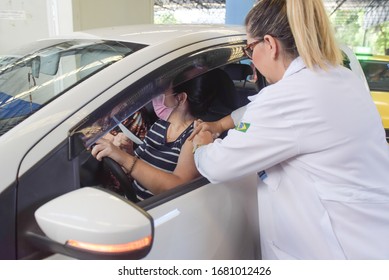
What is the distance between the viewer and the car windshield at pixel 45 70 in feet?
3.76

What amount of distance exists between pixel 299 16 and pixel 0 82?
115cm

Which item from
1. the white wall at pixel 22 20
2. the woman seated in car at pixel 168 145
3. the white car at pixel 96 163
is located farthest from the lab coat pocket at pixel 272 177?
the white wall at pixel 22 20

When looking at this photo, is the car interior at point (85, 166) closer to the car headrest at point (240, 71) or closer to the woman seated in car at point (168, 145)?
the woman seated in car at point (168, 145)

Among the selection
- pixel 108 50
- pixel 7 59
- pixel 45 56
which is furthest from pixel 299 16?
pixel 7 59

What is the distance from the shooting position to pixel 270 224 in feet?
4.27

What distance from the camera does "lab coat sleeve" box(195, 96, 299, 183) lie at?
1094 mm

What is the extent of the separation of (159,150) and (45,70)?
0.57m

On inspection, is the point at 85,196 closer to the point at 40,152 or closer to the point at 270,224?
the point at 40,152

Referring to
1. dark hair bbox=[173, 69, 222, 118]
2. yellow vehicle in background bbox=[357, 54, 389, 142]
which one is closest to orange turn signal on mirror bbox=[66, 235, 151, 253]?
dark hair bbox=[173, 69, 222, 118]

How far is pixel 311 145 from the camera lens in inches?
43.0

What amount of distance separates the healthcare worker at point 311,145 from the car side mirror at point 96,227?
1.38 ft

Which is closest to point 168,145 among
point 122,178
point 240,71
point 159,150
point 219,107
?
point 159,150
